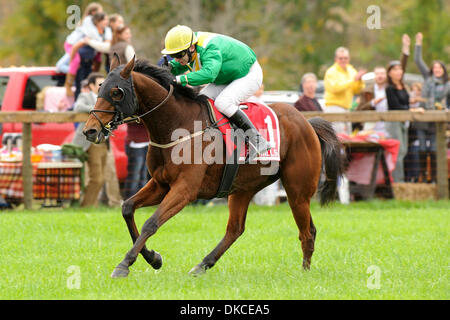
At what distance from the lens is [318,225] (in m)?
11.3

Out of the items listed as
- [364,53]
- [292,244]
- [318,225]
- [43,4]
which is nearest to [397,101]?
[318,225]

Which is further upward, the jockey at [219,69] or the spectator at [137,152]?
the jockey at [219,69]

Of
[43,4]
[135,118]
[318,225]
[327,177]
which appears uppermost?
[43,4]

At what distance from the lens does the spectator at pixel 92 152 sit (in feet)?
41.9

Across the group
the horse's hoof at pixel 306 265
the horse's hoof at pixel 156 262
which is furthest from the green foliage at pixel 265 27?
the horse's hoof at pixel 156 262

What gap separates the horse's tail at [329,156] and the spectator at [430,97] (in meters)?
5.41

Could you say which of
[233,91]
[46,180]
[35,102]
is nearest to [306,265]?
[233,91]

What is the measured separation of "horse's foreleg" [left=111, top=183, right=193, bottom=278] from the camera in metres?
7.28

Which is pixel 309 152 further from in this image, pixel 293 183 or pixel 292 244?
pixel 292 244

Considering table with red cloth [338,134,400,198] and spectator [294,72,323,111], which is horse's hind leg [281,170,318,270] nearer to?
spectator [294,72,323,111]

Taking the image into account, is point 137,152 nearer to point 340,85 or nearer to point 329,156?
point 340,85

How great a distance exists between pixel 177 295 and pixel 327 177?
314 centimetres

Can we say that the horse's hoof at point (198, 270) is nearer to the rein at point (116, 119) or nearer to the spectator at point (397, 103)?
the rein at point (116, 119)

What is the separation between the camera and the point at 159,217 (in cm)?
735
